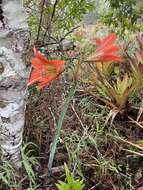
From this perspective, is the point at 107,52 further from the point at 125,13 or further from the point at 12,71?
the point at 125,13

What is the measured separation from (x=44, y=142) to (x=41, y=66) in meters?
0.84

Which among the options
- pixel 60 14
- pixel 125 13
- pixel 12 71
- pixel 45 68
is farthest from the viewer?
pixel 125 13

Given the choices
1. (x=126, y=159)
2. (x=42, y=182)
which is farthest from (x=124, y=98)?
(x=42, y=182)

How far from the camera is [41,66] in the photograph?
1924 mm

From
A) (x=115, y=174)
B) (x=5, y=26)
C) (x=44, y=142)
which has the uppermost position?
(x=5, y=26)

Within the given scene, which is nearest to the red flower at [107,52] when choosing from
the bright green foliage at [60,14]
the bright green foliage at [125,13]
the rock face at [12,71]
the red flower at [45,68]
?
the red flower at [45,68]

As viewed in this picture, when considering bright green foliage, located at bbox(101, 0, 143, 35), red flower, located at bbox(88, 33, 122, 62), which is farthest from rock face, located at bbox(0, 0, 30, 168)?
bright green foliage, located at bbox(101, 0, 143, 35)

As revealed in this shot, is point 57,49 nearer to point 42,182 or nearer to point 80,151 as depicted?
point 80,151

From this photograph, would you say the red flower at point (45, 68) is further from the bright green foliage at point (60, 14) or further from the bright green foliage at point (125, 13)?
the bright green foliage at point (125, 13)

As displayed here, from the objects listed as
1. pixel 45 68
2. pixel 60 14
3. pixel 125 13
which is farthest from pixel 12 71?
pixel 125 13

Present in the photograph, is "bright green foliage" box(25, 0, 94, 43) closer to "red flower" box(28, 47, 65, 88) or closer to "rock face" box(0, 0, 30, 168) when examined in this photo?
"rock face" box(0, 0, 30, 168)

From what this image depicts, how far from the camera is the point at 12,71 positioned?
2.07 m

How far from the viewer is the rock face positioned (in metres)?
1.99

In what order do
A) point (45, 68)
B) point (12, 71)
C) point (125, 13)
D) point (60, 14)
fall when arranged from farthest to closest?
point (125, 13) → point (60, 14) → point (12, 71) → point (45, 68)
